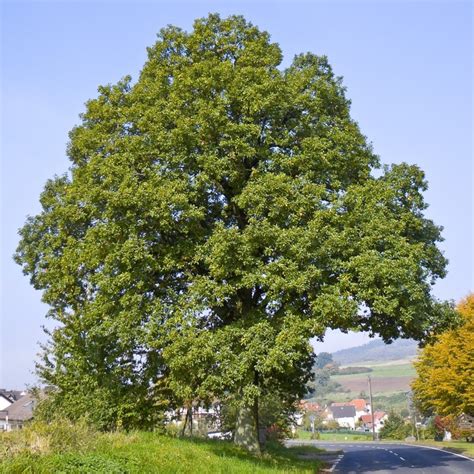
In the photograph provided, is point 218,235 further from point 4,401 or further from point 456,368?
point 4,401

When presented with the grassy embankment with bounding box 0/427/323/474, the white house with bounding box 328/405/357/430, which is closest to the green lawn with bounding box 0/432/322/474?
the grassy embankment with bounding box 0/427/323/474

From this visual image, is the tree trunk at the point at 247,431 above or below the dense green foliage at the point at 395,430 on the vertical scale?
above

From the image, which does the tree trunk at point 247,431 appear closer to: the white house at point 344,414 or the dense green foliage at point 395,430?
the dense green foliage at point 395,430

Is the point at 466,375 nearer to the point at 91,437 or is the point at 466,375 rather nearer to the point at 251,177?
the point at 251,177

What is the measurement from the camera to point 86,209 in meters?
25.2

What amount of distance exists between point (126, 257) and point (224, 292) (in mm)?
3861

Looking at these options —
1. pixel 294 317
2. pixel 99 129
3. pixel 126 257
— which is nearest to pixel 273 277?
pixel 294 317

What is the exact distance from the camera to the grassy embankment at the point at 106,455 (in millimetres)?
13406

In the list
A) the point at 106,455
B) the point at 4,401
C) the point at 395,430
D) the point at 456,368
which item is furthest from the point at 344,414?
the point at 106,455

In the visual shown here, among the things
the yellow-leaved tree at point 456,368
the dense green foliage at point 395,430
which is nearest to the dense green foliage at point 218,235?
the yellow-leaved tree at point 456,368

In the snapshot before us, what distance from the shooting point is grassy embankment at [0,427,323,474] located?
1341 cm

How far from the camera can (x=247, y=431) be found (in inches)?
1032

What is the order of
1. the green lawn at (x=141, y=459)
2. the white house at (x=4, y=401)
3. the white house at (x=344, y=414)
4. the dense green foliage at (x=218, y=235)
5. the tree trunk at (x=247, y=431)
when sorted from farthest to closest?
the white house at (x=344, y=414) < the white house at (x=4, y=401) < the tree trunk at (x=247, y=431) < the dense green foliage at (x=218, y=235) < the green lawn at (x=141, y=459)

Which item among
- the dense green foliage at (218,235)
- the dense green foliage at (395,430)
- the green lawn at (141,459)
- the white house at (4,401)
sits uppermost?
the dense green foliage at (218,235)
